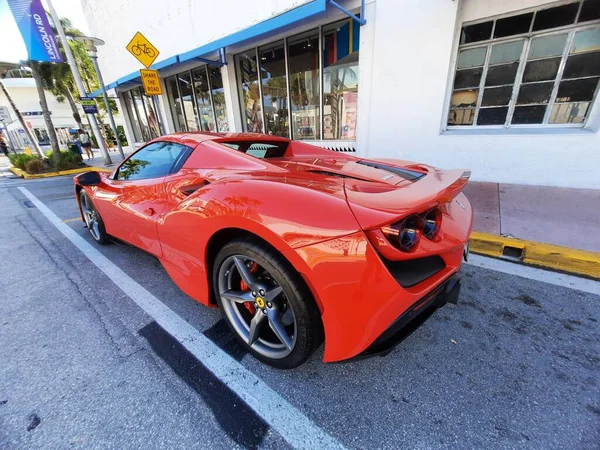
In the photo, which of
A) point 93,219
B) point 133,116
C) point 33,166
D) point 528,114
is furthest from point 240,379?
point 133,116

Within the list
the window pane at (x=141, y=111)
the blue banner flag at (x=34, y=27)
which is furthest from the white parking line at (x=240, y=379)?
the window pane at (x=141, y=111)

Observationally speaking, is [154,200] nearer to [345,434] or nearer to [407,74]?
[345,434]

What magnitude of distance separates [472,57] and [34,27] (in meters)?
14.1

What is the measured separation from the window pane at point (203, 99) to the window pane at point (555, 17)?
31.4ft

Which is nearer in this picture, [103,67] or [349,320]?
[349,320]

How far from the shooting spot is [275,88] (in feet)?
26.8

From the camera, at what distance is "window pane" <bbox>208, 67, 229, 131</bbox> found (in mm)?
9562

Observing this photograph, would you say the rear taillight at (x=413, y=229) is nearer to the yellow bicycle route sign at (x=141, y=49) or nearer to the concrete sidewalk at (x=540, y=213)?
the concrete sidewalk at (x=540, y=213)

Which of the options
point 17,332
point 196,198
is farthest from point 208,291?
point 17,332

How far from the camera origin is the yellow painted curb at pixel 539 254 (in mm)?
2582

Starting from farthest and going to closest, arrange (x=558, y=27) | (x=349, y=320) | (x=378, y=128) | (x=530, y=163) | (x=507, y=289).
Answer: (x=378, y=128) → (x=530, y=163) → (x=558, y=27) → (x=507, y=289) → (x=349, y=320)

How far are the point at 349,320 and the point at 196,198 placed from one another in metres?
1.21

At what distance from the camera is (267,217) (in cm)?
137

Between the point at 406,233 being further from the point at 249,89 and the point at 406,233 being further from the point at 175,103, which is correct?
the point at 175,103
